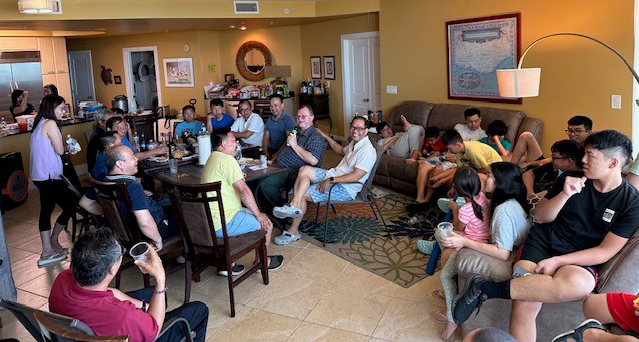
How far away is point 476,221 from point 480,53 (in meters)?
3.87

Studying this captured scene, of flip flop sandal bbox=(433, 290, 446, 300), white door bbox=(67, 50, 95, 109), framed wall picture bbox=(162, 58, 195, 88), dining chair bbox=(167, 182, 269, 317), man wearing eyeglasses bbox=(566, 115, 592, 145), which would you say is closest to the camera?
dining chair bbox=(167, 182, 269, 317)

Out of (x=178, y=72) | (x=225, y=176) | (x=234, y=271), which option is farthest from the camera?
(x=178, y=72)

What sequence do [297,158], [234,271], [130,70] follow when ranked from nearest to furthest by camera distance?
[234,271] → [297,158] → [130,70]

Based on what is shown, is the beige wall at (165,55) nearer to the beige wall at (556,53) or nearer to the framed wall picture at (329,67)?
the framed wall picture at (329,67)

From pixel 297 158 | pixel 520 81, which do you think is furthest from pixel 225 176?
pixel 520 81

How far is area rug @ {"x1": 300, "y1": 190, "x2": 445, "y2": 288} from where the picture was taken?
421 centimetres

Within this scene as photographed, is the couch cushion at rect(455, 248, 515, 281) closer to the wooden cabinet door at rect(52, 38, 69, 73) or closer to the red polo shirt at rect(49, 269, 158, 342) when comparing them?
the red polo shirt at rect(49, 269, 158, 342)

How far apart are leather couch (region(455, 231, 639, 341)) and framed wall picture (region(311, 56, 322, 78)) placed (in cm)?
711

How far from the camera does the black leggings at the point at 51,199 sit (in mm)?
4617

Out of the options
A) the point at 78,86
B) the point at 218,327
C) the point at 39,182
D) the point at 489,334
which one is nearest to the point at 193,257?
the point at 218,327

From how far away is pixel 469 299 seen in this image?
9.34 ft

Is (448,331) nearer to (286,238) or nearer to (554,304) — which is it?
(554,304)

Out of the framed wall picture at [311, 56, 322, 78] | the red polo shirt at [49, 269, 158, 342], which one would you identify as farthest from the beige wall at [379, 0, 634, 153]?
the red polo shirt at [49, 269, 158, 342]

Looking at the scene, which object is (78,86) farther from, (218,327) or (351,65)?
(218,327)
